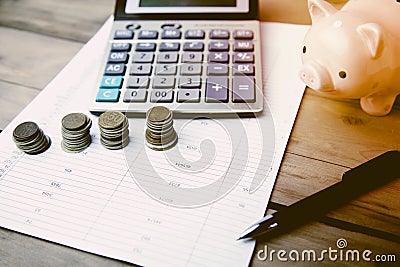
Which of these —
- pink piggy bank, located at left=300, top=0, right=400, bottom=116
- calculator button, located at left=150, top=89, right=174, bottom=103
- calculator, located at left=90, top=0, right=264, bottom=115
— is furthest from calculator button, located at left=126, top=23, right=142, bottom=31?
pink piggy bank, located at left=300, top=0, right=400, bottom=116

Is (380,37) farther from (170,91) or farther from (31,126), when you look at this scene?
(31,126)

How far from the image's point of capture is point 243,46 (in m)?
0.52

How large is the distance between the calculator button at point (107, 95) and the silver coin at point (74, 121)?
0.11 ft

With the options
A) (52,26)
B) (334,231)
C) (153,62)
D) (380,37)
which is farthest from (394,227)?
(52,26)

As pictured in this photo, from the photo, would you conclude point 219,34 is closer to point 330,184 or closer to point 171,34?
point 171,34

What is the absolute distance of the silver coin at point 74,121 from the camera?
0.43 metres

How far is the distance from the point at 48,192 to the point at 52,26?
0.88ft

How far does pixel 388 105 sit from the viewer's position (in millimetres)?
455

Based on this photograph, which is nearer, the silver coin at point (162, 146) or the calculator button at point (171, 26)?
the silver coin at point (162, 146)

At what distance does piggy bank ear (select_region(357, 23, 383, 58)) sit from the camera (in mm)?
382
